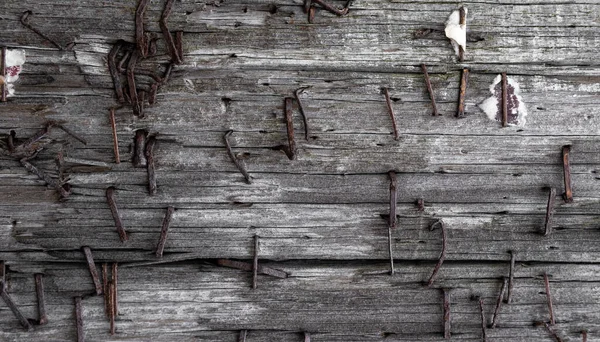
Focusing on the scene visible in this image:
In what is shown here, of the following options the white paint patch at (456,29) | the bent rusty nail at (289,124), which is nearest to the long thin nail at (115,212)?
the bent rusty nail at (289,124)

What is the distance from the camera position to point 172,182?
2.95 meters

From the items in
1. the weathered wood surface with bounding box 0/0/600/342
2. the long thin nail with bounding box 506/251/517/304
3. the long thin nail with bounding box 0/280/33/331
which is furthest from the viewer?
the long thin nail with bounding box 506/251/517/304

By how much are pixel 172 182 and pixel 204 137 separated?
29 cm

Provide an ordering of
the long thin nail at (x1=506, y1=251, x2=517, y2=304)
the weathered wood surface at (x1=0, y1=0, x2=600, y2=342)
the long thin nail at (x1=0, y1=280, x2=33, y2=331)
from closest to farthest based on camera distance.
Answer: the weathered wood surface at (x1=0, y1=0, x2=600, y2=342), the long thin nail at (x1=0, y1=280, x2=33, y2=331), the long thin nail at (x1=506, y1=251, x2=517, y2=304)

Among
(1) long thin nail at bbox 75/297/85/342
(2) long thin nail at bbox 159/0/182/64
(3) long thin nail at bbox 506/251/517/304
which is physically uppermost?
(2) long thin nail at bbox 159/0/182/64

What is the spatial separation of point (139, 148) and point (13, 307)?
1078mm

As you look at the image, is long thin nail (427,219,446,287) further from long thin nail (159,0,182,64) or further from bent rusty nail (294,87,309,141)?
long thin nail (159,0,182,64)

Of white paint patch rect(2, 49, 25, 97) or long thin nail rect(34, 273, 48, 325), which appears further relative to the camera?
long thin nail rect(34, 273, 48, 325)

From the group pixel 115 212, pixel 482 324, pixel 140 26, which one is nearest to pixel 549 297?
pixel 482 324

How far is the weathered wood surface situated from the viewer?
2.84 meters

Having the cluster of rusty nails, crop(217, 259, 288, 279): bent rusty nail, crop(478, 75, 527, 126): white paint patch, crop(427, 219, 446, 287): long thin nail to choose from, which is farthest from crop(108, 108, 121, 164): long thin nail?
crop(478, 75, 527, 126): white paint patch

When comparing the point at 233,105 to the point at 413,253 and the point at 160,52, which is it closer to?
the point at 160,52

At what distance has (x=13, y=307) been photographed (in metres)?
2.96

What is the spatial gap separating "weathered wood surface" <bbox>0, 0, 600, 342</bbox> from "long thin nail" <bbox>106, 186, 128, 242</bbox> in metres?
0.05
